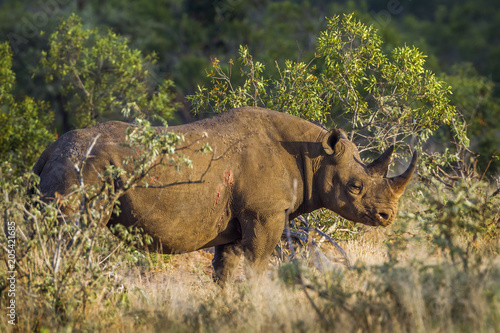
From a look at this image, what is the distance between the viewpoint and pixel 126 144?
705cm

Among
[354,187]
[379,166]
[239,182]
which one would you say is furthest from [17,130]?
[379,166]

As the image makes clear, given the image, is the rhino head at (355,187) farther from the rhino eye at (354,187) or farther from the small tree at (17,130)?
the small tree at (17,130)

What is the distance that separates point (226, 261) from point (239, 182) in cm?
136

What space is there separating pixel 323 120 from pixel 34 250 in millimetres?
5530

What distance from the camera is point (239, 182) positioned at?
812 centimetres

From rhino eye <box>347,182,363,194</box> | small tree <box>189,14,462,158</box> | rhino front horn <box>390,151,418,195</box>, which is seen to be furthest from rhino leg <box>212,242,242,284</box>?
small tree <box>189,14,462,158</box>

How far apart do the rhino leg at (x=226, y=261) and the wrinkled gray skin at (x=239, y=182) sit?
14 millimetres

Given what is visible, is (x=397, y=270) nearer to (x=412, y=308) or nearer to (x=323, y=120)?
(x=412, y=308)

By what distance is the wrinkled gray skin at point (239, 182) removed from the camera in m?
7.72

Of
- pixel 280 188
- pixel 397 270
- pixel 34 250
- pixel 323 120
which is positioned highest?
pixel 323 120

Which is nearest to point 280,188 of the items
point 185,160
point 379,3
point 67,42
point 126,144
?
point 185,160

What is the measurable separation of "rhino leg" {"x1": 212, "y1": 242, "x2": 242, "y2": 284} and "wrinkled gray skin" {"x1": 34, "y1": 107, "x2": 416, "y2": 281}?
1 centimetres

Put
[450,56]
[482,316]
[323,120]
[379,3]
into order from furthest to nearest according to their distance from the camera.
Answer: [379,3], [450,56], [323,120], [482,316]

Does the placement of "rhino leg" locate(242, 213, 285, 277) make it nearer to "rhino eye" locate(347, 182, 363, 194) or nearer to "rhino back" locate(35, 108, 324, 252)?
Answer: "rhino back" locate(35, 108, 324, 252)
